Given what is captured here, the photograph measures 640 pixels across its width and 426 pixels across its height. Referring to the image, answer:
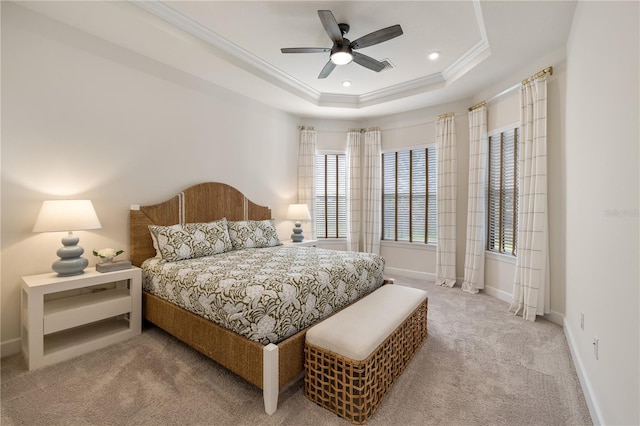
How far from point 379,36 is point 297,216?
2837mm

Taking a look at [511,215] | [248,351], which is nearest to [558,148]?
[511,215]

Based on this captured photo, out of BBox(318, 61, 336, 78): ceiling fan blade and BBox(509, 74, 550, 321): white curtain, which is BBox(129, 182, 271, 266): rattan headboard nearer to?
BBox(318, 61, 336, 78): ceiling fan blade

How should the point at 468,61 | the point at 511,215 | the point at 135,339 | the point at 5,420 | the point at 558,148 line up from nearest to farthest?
the point at 5,420
the point at 135,339
the point at 558,148
the point at 468,61
the point at 511,215

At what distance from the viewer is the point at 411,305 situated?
226 cm

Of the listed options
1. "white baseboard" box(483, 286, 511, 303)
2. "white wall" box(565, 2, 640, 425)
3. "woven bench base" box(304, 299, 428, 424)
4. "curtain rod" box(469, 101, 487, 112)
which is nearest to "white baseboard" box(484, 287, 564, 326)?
"white baseboard" box(483, 286, 511, 303)

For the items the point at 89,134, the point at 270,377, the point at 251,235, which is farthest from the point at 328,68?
the point at 270,377

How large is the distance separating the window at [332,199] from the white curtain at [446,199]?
173 centimetres

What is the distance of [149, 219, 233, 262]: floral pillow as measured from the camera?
2793 millimetres

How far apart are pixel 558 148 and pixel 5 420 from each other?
15.8 ft

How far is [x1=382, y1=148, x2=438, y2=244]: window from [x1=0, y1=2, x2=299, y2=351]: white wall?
9.13ft

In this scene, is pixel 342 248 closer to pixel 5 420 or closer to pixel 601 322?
pixel 601 322

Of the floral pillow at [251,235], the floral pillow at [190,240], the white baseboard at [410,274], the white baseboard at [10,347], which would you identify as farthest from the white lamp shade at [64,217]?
the white baseboard at [410,274]

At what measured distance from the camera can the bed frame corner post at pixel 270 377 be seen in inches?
63.4

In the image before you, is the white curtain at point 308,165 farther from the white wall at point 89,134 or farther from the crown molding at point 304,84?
the white wall at point 89,134
